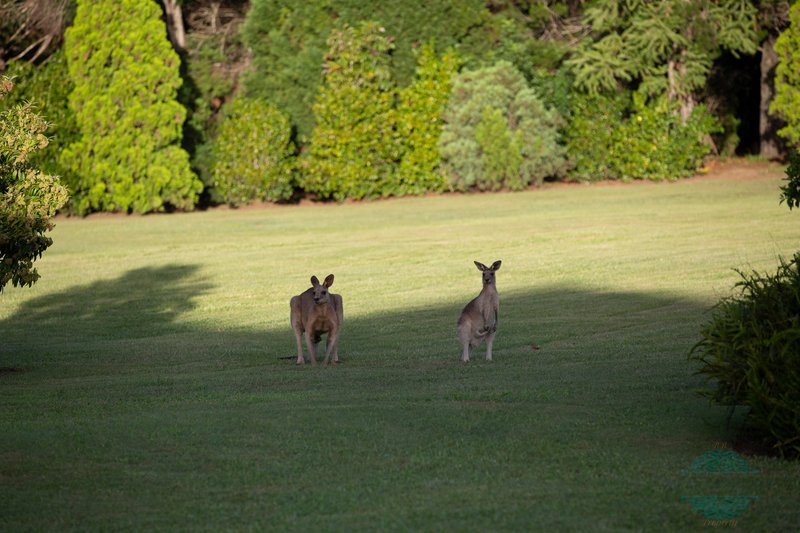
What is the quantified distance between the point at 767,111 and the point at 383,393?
32.7 meters

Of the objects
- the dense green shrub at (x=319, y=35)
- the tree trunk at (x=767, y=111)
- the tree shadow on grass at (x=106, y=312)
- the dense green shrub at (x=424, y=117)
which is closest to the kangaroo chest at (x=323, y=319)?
the tree shadow on grass at (x=106, y=312)

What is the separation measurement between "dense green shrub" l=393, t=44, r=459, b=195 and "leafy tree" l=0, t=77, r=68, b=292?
23.3m

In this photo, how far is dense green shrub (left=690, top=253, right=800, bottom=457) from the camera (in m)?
8.37

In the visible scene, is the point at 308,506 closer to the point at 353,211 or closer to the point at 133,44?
the point at 353,211

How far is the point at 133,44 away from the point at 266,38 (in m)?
4.83

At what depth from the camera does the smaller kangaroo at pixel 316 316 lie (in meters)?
13.1

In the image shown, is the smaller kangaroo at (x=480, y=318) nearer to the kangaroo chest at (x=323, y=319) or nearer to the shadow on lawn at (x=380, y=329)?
the shadow on lawn at (x=380, y=329)

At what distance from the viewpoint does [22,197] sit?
14.0 m

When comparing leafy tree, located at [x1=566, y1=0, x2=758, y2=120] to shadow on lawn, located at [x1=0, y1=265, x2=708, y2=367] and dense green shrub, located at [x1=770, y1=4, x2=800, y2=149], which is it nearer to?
dense green shrub, located at [x1=770, y1=4, x2=800, y2=149]

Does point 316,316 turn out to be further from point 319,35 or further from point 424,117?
point 319,35

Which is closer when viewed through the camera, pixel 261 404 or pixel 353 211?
pixel 261 404

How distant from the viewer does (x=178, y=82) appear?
36.4 m

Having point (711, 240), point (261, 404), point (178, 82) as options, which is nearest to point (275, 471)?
point (261, 404)

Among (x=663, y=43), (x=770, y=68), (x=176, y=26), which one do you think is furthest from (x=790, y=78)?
(x=176, y=26)
